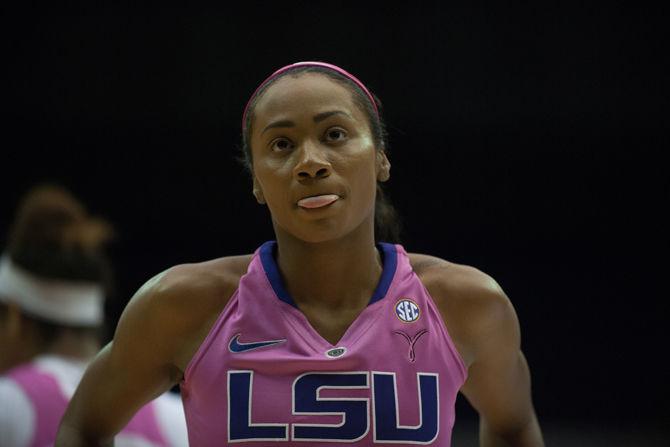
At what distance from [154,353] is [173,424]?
2.73ft

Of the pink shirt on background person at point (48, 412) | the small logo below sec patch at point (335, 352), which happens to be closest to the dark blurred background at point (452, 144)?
the pink shirt on background person at point (48, 412)

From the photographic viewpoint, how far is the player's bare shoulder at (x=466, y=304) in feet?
6.46

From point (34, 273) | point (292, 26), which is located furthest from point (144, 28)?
point (34, 273)

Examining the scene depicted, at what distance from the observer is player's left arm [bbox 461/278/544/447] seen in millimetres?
1992

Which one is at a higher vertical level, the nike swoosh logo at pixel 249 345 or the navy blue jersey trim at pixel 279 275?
the navy blue jersey trim at pixel 279 275

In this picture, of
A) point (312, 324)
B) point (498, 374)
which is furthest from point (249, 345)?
point (498, 374)

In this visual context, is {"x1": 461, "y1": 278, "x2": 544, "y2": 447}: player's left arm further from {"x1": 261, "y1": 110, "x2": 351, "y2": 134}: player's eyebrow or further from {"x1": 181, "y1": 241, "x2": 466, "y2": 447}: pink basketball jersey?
{"x1": 261, "y1": 110, "x2": 351, "y2": 134}: player's eyebrow

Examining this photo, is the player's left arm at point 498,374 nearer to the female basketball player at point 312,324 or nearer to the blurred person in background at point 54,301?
the female basketball player at point 312,324

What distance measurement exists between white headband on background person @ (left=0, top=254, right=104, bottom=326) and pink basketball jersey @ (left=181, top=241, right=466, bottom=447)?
3.21 feet

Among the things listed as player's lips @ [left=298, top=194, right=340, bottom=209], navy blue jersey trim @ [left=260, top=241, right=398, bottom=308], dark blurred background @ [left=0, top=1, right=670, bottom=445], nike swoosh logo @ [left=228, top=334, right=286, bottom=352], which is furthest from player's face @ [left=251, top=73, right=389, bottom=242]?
dark blurred background @ [left=0, top=1, right=670, bottom=445]

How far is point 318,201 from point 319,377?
0.33 metres

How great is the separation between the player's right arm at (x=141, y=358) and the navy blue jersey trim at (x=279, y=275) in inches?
4.9

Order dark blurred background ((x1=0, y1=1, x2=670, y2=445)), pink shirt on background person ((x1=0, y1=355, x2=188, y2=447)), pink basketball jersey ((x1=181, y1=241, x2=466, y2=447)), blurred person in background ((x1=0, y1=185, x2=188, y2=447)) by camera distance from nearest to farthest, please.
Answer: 1. pink basketball jersey ((x1=181, y1=241, x2=466, y2=447))
2. pink shirt on background person ((x1=0, y1=355, x2=188, y2=447))
3. blurred person in background ((x1=0, y1=185, x2=188, y2=447))
4. dark blurred background ((x1=0, y1=1, x2=670, y2=445))

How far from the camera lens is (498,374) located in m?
2.05
